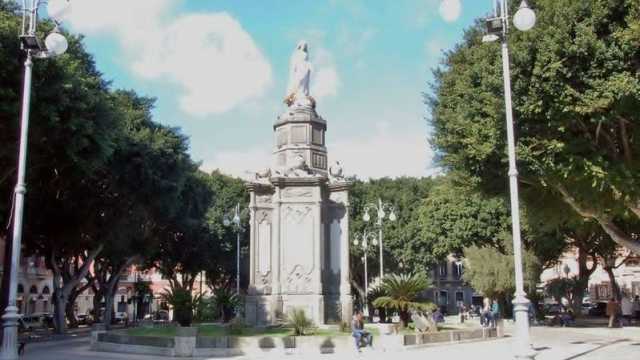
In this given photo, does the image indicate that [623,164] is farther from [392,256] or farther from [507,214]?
[392,256]

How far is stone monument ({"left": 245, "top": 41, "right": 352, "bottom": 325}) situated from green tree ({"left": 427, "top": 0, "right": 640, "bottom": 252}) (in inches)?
223

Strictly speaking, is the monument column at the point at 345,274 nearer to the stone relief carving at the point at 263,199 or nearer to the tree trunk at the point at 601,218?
the stone relief carving at the point at 263,199

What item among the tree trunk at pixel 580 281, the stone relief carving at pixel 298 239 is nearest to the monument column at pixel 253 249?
the stone relief carving at pixel 298 239

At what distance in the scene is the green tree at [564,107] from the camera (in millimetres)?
17938

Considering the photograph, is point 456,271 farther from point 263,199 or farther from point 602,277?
point 263,199

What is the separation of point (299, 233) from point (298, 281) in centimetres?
190

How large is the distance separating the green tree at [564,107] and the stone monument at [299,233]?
5.67 meters

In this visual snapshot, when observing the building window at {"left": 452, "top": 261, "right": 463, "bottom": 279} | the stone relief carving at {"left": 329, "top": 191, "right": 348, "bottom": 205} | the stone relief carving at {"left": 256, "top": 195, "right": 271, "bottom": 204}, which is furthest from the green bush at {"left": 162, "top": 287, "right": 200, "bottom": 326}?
the building window at {"left": 452, "top": 261, "right": 463, "bottom": 279}

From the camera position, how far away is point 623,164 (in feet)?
64.3

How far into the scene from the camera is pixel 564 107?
61.0 ft

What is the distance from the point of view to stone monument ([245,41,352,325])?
25.6 m

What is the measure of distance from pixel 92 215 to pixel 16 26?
14.7 m

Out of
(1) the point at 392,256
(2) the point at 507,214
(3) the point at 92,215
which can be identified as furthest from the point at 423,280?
(1) the point at 392,256

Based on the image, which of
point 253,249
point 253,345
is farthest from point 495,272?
point 253,345
